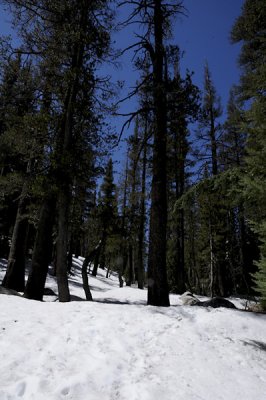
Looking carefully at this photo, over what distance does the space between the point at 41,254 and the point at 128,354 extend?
5.84 meters

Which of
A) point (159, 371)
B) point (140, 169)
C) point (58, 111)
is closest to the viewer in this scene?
point (159, 371)

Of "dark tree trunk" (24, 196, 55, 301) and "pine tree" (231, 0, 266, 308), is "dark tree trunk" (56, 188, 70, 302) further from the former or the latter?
"pine tree" (231, 0, 266, 308)

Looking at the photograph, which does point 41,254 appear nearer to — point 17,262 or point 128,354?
point 17,262

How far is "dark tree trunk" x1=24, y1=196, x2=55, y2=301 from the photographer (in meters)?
8.78

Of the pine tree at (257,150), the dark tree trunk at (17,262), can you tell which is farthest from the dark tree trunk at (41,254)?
the pine tree at (257,150)

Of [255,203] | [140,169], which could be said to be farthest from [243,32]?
[140,169]

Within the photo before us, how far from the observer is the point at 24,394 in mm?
2961

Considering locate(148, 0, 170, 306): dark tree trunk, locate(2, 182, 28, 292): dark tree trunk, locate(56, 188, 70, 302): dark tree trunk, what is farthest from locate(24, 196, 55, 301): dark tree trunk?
locate(148, 0, 170, 306): dark tree trunk

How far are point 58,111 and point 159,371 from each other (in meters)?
8.73

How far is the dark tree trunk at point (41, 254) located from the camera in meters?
8.78

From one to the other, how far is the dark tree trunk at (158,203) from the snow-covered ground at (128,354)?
65.3 inches

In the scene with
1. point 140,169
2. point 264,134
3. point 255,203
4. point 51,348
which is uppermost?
point 140,169

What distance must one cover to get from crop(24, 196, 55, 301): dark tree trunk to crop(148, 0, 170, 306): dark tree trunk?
3.32m

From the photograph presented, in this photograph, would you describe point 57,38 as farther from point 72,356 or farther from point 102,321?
point 72,356
